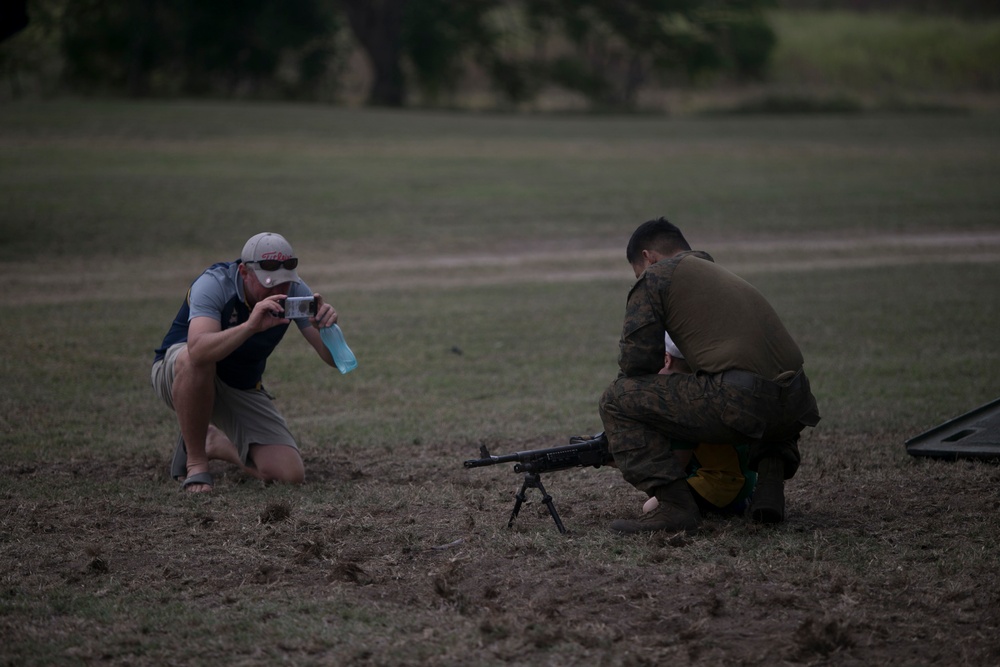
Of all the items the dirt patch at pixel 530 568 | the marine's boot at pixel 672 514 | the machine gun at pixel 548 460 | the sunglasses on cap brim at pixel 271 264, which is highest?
the sunglasses on cap brim at pixel 271 264

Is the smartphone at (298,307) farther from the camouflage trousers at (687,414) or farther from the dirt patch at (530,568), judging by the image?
the camouflage trousers at (687,414)

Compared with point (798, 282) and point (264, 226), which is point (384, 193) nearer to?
point (264, 226)

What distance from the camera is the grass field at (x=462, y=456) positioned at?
4383 millimetres

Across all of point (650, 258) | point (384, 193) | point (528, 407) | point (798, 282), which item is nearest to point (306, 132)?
point (384, 193)

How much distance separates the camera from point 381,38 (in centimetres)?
4959

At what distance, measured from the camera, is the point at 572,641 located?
425 cm

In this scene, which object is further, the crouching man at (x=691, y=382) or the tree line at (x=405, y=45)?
the tree line at (x=405, y=45)

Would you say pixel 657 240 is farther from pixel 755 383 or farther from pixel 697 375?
pixel 755 383

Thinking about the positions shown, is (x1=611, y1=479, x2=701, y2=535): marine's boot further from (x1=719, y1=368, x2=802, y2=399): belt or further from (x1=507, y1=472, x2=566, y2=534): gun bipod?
(x1=719, y1=368, x2=802, y2=399): belt

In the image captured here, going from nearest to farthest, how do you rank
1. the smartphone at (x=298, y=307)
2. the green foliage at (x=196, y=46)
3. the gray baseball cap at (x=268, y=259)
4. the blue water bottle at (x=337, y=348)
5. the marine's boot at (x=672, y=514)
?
the marine's boot at (x=672, y=514) → the smartphone at (x=298, y=307) → the gray baseball cap at (x=268, y=259) → the blue water bottle at (x=337, y=348) → the green foliage at (x=196, y=46)

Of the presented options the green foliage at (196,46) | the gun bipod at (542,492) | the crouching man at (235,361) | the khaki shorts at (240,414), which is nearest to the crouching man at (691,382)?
the gun bipod at (542,492)

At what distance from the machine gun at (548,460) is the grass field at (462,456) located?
0.21 metres

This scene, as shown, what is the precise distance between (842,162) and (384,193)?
13558mm

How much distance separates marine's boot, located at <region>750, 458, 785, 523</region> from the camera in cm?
544
